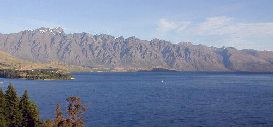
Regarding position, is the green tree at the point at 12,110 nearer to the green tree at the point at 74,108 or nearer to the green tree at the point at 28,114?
the green tree at the point at 28,114

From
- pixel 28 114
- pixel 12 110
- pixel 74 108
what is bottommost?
pixel 28 114

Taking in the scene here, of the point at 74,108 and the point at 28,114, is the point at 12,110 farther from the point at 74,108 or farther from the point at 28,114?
the point at 74,108

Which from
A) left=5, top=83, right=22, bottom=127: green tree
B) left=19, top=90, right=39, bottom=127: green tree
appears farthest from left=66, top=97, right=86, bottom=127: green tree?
left=5, top=83, right=22, bottom=127: green tree

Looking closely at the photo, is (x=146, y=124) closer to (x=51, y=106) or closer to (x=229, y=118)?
(x=229, y=118)

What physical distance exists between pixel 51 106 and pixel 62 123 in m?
116

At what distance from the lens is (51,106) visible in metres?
178

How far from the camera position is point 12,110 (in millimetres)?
97062

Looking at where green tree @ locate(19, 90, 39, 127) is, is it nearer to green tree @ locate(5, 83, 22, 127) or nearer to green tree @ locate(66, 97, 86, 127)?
green tree @ locate(5, 83, 22, 127)

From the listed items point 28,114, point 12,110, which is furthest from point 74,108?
point 12,110

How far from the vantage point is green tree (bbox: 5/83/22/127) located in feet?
312

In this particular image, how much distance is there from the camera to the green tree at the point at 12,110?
3748 inches

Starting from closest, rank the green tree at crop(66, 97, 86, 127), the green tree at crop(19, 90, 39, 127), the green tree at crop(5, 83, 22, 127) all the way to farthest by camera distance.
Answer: the green tree at crop(66, 97, 86, 127) < the green tree at crop(19, 90, 39, 127) < the green tree at crop(5, 83, 22, 127)

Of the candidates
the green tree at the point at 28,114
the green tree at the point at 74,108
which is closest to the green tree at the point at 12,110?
the green tree at the point at 28,114

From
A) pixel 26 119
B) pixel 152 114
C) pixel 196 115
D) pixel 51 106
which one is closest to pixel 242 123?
pixel 196 115
